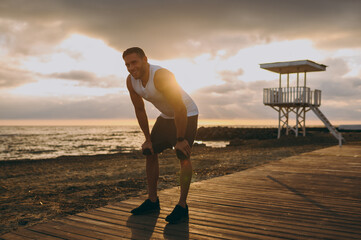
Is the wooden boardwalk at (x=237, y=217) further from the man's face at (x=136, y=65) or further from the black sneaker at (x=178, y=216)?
the man's face at (x=136, y=65)

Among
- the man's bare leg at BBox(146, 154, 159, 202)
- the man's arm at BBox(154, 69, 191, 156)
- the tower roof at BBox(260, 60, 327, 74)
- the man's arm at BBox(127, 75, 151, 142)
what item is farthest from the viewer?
the tower roof at BBox(260, 60, 327, 74)

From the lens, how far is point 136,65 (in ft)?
11.0

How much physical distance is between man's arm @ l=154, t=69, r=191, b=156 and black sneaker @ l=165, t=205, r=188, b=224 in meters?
0.65

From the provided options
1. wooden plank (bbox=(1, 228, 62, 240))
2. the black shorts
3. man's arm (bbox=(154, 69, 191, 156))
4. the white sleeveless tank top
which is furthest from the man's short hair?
wooden plank (bbox=(1, 228, 62, 240))

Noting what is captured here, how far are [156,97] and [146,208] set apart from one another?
135 cm

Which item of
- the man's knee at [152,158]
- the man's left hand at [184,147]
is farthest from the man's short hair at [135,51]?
the man's knee at [152,158]

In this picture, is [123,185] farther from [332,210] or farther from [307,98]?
[307,98]

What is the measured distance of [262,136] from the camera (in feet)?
125

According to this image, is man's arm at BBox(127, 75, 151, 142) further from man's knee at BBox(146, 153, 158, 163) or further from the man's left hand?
the man's left hand

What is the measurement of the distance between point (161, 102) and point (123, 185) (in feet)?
16.8

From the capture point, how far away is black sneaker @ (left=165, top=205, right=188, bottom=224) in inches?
129

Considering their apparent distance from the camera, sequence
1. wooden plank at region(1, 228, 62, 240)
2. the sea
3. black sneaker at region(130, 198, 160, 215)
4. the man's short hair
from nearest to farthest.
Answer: wooden plank at region(1, 228, 62, 240) → the man's short hair → black sneaker at region(130, 198, 160, 215) → the sea

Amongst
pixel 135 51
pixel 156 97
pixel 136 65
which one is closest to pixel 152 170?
pixel 156 97

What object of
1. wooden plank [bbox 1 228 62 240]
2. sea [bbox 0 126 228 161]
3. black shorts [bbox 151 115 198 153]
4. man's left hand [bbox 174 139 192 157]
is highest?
black shorts [bbox 151 115 198 153]
